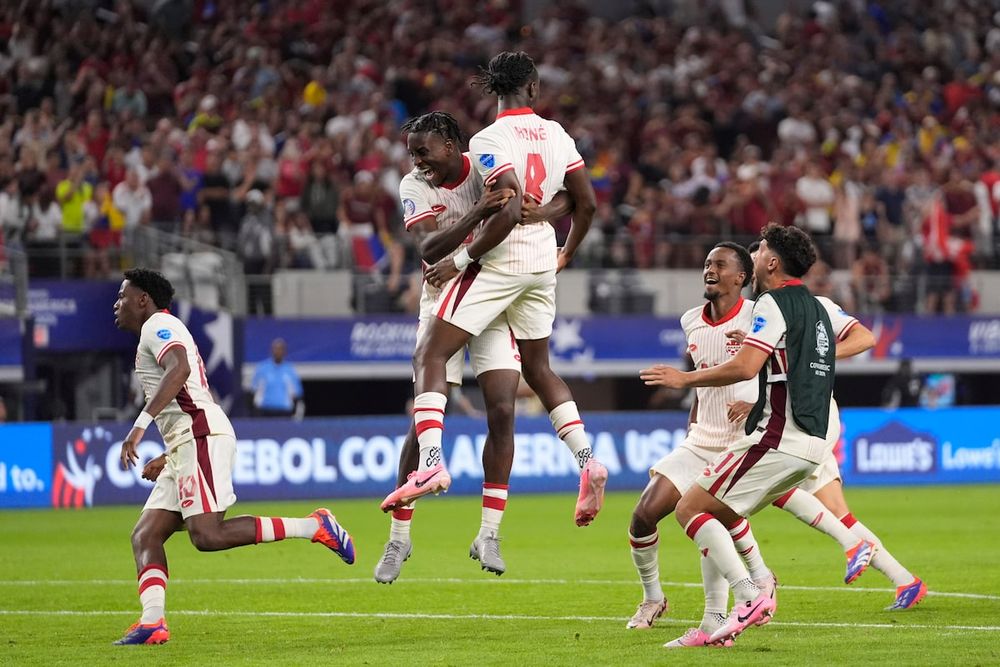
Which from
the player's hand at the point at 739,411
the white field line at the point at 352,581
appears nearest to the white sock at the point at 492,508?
the player's hand at the point at 739,411

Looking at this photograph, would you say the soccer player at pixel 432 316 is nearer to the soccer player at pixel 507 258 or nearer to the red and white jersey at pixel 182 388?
the soccer player at pixel 507 258

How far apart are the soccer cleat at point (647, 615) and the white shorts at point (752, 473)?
1.25m

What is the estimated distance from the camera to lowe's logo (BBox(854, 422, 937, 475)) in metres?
25.3

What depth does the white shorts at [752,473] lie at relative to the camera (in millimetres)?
9195

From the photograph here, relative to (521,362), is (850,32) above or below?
above

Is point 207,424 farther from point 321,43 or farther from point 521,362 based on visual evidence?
point 321,43

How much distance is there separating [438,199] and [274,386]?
1430cm

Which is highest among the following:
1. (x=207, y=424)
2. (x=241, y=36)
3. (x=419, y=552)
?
(x=241, y=36)

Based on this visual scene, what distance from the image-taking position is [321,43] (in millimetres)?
28656

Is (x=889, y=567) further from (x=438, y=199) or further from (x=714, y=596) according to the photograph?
(x=438, y=199)

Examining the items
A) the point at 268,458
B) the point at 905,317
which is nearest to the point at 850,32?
the point at 905,317

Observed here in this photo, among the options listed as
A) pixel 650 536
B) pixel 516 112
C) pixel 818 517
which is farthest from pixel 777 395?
pixel 818 517

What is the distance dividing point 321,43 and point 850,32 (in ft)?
40.1

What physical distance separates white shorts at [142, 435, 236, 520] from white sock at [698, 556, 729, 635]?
285 centimetres
